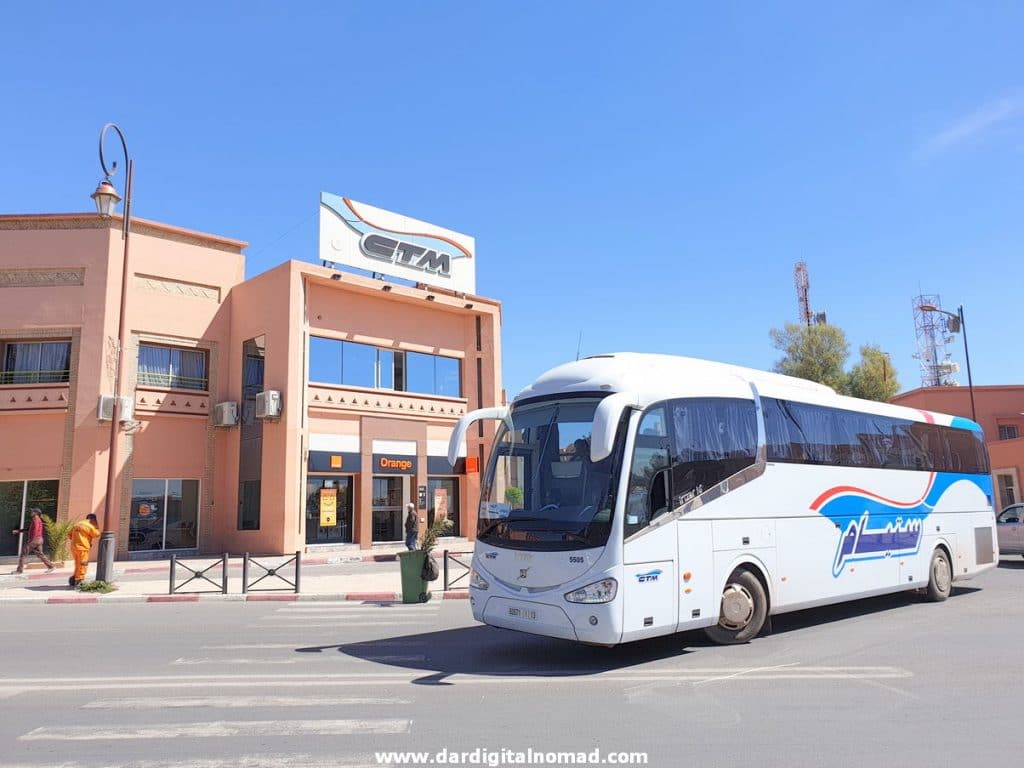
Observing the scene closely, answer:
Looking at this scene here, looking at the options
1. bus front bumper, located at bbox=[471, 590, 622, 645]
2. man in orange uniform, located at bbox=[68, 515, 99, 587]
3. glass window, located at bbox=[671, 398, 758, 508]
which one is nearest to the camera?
bus front bumper, located at bbox=[471, 590, 622, 645]

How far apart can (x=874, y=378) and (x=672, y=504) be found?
183 feet

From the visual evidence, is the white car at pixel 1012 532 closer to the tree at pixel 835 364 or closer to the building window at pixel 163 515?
the building window at pixel 163 515

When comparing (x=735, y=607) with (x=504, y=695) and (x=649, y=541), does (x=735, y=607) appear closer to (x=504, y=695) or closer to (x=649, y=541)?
(x=649, y=541)

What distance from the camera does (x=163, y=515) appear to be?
84.1ft

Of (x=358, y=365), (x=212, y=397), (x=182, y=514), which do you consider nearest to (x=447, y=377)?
(x=358, y=365)

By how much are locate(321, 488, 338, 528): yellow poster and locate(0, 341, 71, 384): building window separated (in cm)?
941

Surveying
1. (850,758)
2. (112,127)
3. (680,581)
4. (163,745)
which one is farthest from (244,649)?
(112,127)

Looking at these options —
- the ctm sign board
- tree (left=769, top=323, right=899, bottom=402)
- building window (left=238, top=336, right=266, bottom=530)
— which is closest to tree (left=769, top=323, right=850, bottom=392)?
tree (left=769, top=323, right=899, bottom=402)

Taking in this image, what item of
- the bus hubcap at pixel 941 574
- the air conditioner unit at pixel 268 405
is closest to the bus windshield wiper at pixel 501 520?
the bus hubcap at pixel 941 574

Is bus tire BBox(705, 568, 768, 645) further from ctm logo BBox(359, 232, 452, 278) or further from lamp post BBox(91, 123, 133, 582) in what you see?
ctm logo BBox(359, 232, 452, 278)

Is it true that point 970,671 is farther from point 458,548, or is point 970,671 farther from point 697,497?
point 458,548

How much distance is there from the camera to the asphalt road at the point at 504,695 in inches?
206

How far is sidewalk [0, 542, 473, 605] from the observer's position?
1553cm

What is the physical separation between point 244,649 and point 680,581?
18.6 feet
